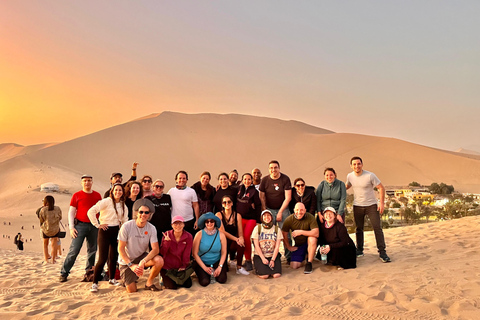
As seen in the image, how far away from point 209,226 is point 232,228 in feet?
2.07

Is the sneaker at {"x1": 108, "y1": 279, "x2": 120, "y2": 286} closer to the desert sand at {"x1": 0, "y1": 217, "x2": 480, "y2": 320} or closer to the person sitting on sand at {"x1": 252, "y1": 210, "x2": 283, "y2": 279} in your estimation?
the desert sand at {"x1": 0, "y1": 217, "x2": 480, "y2": 320}

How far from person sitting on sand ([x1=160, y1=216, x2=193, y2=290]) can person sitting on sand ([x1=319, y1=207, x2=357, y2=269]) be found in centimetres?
231

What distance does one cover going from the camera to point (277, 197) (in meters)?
6.29

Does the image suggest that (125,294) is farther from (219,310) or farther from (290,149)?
(290,149)

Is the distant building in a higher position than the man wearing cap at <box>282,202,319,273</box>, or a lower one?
higher

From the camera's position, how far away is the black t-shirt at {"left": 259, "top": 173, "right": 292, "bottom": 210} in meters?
6.25

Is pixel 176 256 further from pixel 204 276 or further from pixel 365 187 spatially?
pixel 365 187

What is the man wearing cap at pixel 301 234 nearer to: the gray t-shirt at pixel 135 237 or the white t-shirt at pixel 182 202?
the white t-shirt at pixel 182 202

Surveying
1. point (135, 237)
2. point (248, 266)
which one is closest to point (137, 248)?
point (135, 237)

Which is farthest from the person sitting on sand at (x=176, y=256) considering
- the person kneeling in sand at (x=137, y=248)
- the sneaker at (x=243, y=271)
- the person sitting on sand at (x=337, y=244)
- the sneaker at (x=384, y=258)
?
the sneaker at (x=384, y=258)

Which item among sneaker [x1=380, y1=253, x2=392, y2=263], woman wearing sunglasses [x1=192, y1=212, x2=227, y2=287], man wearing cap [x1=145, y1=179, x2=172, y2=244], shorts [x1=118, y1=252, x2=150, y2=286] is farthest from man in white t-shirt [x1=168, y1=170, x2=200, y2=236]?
sneaker [x1=380, y1=253, x2=392, y2=263]

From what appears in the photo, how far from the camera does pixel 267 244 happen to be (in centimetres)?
581

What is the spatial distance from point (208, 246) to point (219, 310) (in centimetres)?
137

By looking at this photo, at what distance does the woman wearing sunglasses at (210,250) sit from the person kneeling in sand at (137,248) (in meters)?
0.63
